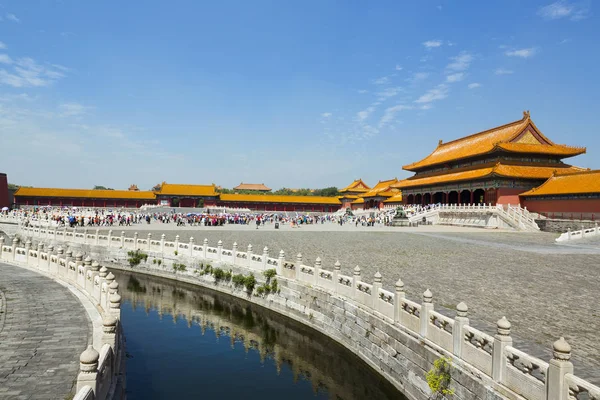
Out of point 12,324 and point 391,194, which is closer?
point 12,324

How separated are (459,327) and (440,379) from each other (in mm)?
1097

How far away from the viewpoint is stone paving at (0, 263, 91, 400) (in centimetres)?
662

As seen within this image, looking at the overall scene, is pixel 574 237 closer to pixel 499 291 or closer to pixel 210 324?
pixel 499 291

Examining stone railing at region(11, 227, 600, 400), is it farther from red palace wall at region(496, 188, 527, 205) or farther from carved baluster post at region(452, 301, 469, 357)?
red palace wall at region(496, 188, 527, 205)

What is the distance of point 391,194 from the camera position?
70500 mm

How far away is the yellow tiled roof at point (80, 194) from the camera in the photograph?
218ft

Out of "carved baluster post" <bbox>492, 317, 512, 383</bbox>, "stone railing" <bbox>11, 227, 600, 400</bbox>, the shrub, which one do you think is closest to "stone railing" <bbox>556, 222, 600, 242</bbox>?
"stone railing" <bbox>11, 227, 600, 400</bbox>

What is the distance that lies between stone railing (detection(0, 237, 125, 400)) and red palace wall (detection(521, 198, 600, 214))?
37258 mm

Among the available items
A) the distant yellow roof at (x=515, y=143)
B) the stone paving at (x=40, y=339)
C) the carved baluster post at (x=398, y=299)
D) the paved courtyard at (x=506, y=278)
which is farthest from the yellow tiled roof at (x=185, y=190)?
the carved baluster post at (x=398, y=299)

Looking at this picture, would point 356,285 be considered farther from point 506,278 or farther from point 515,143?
point 515,143

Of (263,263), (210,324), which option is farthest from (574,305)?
(210,324)

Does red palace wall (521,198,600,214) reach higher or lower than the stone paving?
higher

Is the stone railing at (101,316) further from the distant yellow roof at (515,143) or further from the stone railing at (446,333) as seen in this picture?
the distant yellow roof at (515,143)

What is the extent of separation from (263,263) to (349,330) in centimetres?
588
